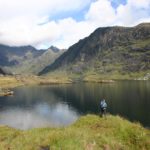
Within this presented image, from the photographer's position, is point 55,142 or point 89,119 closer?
point 55,142

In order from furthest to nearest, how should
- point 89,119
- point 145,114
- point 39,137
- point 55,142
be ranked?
point 145,114 → point 89,119 → point 39,137 → point 55,142

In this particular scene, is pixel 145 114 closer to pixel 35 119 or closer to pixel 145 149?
pixel 35 119

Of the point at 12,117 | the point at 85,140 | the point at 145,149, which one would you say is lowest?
the point at 12,117

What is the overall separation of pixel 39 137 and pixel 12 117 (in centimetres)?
13131

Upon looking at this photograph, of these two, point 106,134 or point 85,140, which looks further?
point 106,134

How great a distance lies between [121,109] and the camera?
515 feet

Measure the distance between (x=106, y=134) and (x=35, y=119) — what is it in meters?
119

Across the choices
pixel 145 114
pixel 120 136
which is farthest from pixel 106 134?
pixel 145 114

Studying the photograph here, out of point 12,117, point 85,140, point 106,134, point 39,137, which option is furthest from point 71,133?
point 12,117

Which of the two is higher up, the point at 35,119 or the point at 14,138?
the point at 14,138

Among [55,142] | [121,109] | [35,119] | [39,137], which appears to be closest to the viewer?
[55,142]

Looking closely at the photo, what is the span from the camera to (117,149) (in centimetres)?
2631

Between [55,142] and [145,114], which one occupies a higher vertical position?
[55,142]

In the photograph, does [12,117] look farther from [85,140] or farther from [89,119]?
[85,140]
